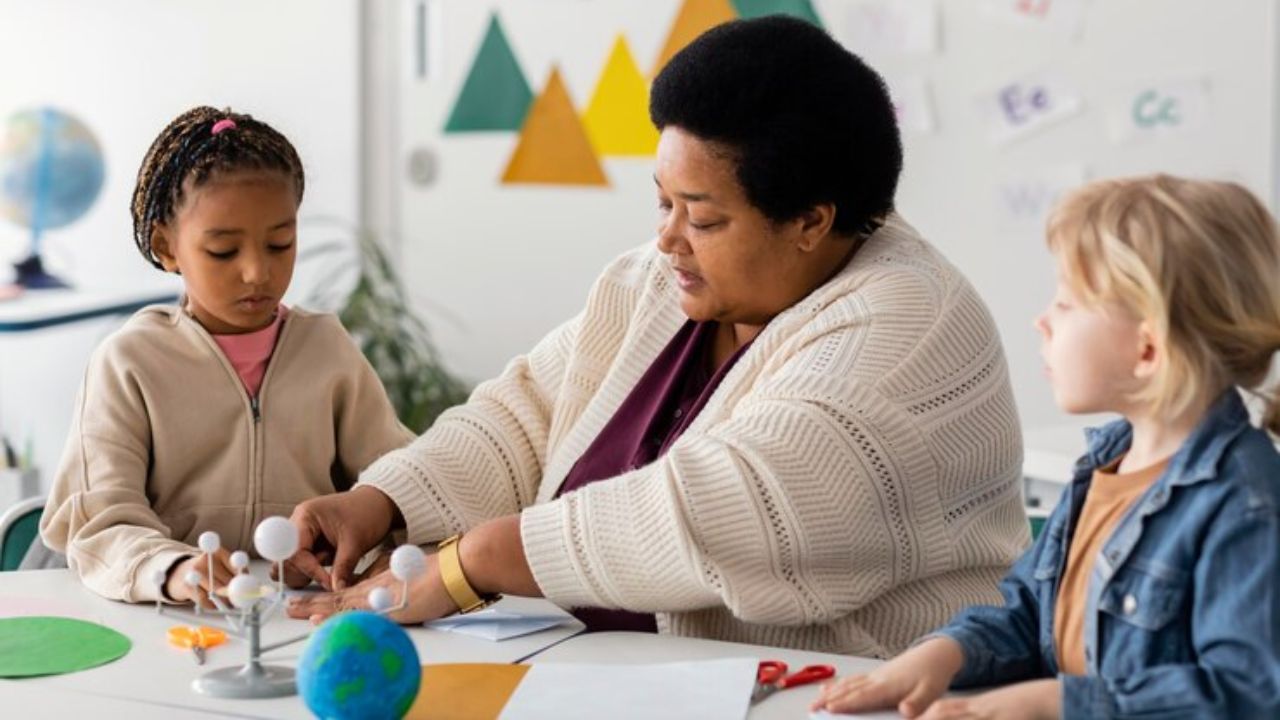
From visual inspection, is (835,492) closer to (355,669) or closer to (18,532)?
(355,669)

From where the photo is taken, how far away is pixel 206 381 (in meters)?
1.99

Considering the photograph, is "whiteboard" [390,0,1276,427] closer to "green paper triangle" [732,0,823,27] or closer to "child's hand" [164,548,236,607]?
"green paper triangle" [732,0,823,27]

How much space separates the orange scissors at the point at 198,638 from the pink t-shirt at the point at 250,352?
16.6 inches

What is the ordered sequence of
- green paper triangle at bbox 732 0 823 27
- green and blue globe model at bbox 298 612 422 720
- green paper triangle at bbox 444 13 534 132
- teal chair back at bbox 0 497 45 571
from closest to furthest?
1. green and blue globe model at bbox 298 612 422 720
2. teal chair back at bbox 0 497 45 571
3. green paper triangle at bbox 732 0 823 27
4. green paper triangle at bbox 444 13 534 132

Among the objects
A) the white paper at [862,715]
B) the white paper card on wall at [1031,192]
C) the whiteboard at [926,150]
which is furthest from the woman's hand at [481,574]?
the white paper card on wall at [1031,192]

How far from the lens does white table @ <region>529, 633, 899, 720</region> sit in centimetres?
158

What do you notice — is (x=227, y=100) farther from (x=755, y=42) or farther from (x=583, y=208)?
(x=755, y=42)

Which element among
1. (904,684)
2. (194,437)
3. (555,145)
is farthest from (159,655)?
(555,145)

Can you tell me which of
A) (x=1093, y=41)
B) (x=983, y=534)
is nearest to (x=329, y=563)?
(x=983, y=534)

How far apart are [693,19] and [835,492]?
8.76 feet

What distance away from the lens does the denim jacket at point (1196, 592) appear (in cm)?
121

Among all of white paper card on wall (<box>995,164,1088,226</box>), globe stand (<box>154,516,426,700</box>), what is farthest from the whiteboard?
globe stand (<box>154,516,426,700</box>)

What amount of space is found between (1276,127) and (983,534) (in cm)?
207

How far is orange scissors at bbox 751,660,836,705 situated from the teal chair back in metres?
1.03
